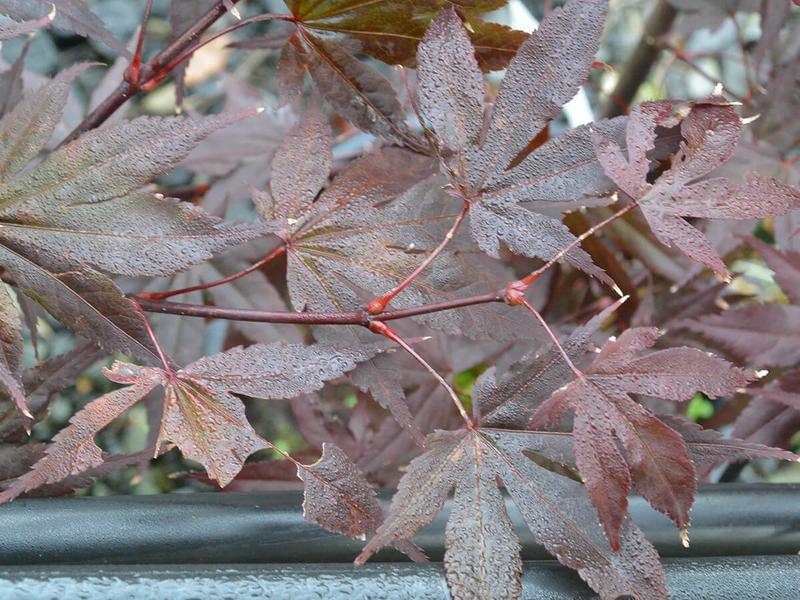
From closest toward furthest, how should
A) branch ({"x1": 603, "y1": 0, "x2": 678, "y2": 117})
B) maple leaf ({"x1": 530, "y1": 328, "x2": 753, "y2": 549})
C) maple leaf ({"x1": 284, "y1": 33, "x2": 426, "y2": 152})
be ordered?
maple leaf ({"x1": 530, "y1": 328, "x2": 753, "y2": 549}) < maple leaf ({"x1": 284, "y1": 33, "x2": 426, "y2": 152}) < branch ({"x1": 603, "y1": 0, "x2": 678, "y2": 117})

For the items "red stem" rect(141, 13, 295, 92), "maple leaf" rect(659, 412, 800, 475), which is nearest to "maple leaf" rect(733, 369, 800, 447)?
"maple leaf" rect(659, 412, 800, 475)

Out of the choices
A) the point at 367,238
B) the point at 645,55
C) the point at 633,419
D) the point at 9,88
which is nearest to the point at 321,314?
the point at 367,238

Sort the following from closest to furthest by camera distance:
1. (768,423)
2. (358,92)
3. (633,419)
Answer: (633,419), (358,92), (768,423)

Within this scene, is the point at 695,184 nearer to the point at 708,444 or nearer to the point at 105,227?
the point at 708,444

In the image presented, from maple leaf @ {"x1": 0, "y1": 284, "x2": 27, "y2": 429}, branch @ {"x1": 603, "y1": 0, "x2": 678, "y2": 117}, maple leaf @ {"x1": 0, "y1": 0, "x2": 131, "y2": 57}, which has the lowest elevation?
maple leaf @ {"x1": 0, "y1": 284, "x2": 27, "y2": 429}

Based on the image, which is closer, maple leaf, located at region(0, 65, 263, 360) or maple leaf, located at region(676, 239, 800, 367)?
maple leaf, located at region(0, 65, 263, 360)

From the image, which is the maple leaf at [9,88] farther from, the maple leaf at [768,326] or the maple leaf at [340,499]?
the maple leaf at [768,326]

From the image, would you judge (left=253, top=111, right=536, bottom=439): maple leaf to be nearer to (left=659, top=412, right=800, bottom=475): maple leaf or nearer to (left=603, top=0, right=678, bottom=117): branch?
(left=659, top=412, right=800, bottom=475): maple leaf
